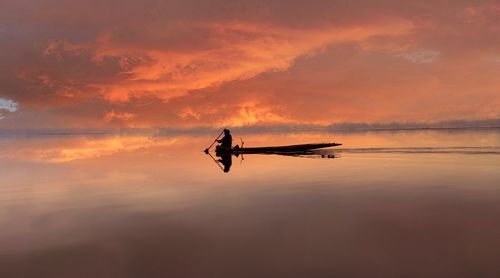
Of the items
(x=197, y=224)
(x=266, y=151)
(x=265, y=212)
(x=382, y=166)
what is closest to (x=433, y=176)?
(x=382, y=166)

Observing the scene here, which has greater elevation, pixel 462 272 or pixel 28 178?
pixel 28 178

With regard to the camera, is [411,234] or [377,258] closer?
[377,258]

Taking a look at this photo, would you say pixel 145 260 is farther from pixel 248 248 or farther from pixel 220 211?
pixel 220 211

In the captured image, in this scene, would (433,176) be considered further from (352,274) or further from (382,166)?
(352,274)

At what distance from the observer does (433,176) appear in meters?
29.2

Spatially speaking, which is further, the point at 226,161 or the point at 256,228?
the point at 226,161

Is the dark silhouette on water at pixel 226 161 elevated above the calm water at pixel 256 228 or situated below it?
above

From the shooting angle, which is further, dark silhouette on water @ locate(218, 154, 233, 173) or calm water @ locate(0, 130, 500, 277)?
dark silhouette on water @ locate(218, 154, 233, 173)

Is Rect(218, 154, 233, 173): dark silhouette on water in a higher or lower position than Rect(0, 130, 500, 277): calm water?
higher

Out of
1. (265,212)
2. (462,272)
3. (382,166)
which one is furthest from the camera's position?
(382,166)

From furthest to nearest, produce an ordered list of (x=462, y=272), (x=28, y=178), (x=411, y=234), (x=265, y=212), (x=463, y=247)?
(x=28, y=178), (x=265, y=212), (x=411, y=234), (x=463, y=247), (x=462, y=272)

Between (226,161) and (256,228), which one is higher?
(226,161)

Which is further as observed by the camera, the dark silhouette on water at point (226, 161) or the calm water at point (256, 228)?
the dark silhouette on water at point (226, 161)

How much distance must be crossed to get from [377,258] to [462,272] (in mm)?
2055
